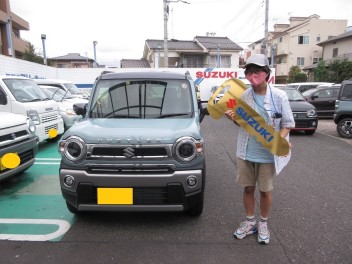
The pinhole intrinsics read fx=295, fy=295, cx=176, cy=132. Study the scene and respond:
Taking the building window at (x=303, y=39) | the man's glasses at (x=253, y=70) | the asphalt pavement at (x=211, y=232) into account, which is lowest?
the asphalt pavement at (x=211, y=232)

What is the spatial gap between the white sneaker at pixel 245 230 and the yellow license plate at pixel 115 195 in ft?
3.88

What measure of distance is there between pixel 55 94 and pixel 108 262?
836cm

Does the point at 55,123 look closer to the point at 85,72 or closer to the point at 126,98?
the point at 126,98

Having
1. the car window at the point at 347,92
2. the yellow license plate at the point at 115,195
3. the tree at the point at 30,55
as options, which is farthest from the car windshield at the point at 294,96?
the tree at the point at 30,55

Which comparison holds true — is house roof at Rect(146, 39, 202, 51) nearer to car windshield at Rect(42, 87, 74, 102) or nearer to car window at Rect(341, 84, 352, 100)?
car windshield at Rect(42, 87, 74, 102)

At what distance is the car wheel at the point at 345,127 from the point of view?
9086 millimetres

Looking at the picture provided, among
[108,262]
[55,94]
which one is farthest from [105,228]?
[55,94]

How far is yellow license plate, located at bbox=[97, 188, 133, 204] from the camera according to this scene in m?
2.99

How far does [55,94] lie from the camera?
991 centimetres

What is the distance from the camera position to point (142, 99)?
395 centimetres

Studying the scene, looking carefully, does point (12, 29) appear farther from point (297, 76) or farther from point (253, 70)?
point (253, 70)

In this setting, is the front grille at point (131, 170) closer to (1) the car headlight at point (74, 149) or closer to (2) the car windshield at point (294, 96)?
(1) the car headlight at point (74, 149)

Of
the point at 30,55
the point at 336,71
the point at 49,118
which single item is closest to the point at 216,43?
the point at 336,71

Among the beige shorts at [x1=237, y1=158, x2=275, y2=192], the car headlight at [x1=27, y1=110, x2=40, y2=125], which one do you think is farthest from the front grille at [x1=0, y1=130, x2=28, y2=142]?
the beige shorts at [x1=237, y1=158, x2=275, y2=192]
